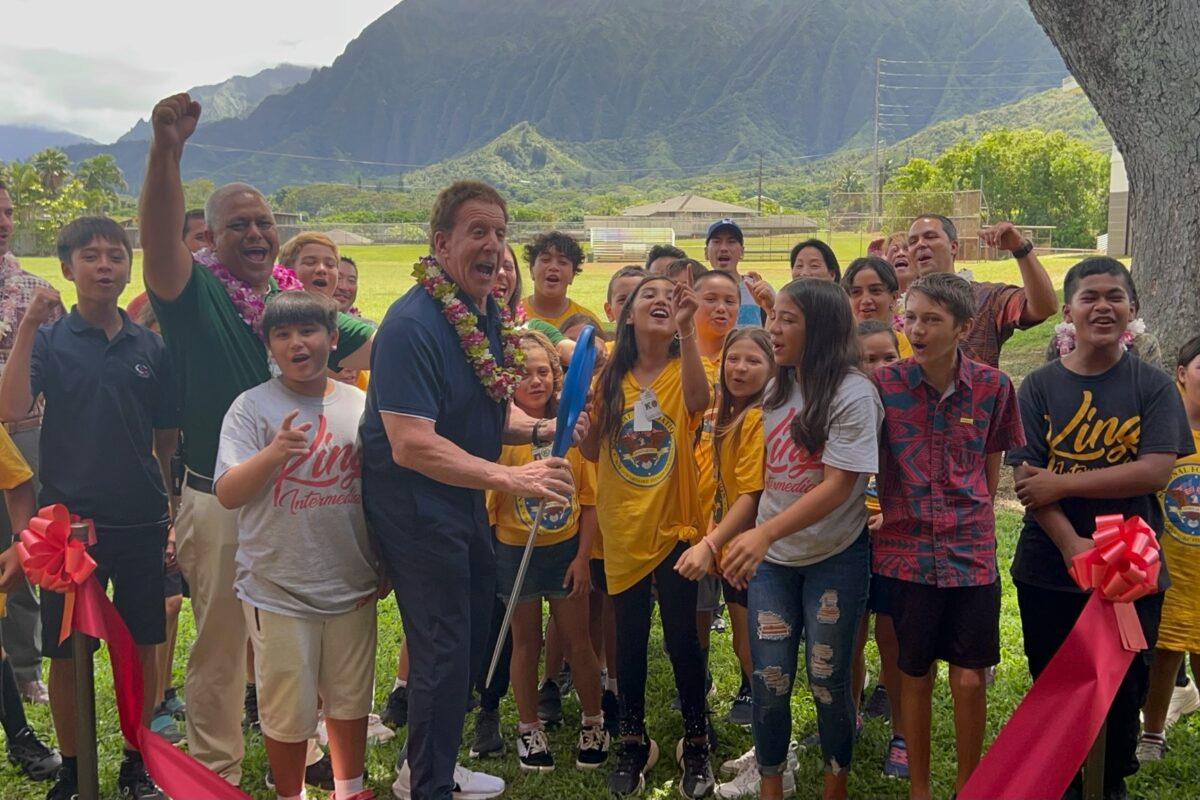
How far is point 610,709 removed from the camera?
4.48 m

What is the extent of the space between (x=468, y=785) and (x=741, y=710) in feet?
4.51

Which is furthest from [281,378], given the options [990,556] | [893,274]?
[893,274]

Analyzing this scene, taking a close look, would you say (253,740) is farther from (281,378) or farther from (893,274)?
(893,274)

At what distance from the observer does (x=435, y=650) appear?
130 inches

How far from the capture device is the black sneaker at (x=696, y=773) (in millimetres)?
3822

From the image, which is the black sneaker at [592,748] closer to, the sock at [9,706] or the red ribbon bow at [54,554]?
the red ribbon bow at [54,554]

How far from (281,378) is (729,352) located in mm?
1776

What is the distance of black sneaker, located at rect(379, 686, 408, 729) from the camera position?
4.59 meters

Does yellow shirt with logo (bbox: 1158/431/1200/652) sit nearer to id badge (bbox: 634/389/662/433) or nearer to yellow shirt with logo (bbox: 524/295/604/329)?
id badge (bbox: 634/389/662/433)

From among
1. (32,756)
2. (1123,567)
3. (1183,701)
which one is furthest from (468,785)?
(1183,701)

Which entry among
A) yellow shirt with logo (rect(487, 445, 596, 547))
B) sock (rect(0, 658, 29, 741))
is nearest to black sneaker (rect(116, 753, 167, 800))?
sock (rect(0, 658, 29, 741))

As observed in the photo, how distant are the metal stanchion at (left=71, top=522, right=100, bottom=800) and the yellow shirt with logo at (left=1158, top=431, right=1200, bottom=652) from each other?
3.99 m

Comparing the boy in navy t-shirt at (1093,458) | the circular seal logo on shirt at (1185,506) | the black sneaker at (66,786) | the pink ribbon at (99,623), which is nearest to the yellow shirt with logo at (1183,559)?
A: the circular seal logo on shirt at (1185,506)

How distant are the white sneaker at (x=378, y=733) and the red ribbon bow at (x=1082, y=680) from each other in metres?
2.57
